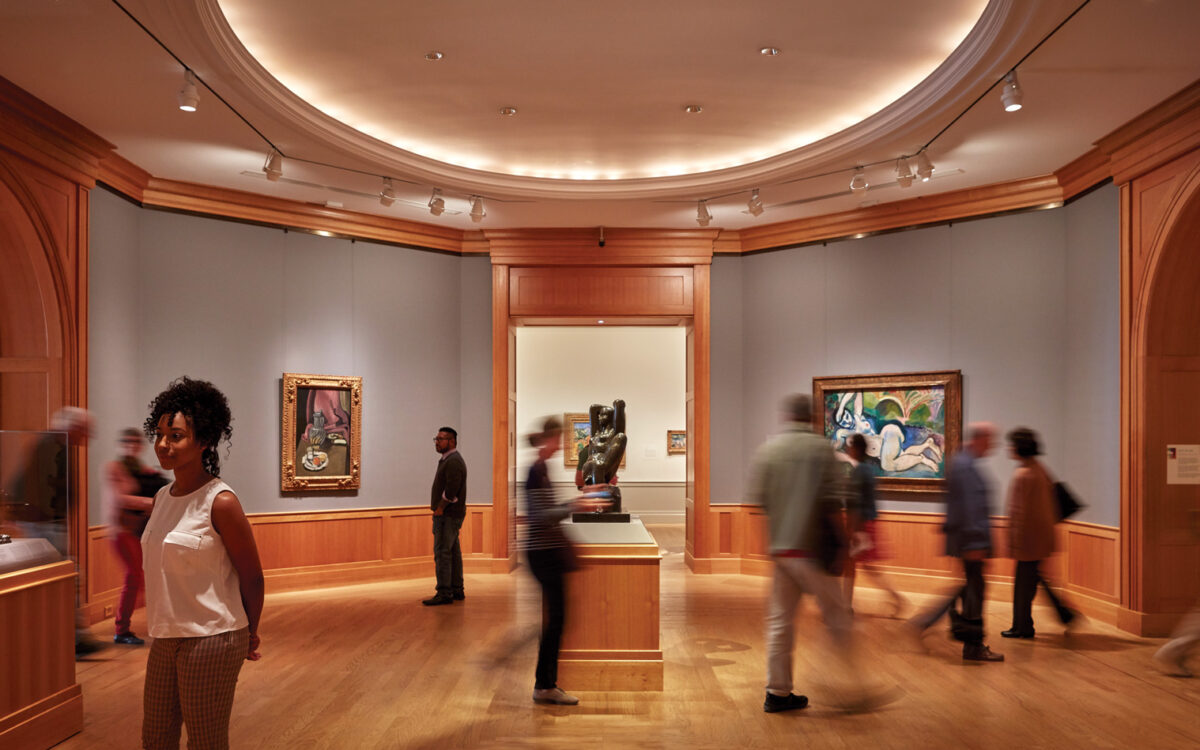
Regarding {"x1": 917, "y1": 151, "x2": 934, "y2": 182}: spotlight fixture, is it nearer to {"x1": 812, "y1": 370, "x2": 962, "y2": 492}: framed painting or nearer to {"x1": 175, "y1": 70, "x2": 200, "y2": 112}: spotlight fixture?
{"x1": 812, "y1": 370, "x2": 962, "y2": 492}: framed painting

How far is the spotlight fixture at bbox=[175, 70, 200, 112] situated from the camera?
5988 mm

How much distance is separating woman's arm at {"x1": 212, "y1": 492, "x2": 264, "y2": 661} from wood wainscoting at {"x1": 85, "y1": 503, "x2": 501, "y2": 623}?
672 centimetres

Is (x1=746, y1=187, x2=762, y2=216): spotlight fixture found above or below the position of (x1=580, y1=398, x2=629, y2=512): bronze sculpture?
above

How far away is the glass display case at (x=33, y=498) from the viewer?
14.5 feet

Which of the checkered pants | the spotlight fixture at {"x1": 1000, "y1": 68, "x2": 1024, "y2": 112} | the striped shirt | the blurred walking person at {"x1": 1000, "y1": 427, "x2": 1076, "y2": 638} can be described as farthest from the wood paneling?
the checkered pants

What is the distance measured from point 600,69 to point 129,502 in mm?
4788

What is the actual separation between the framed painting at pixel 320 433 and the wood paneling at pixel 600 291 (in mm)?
2315

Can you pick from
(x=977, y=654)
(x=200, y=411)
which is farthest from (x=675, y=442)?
(x=200, y=411)

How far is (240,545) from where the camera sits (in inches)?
113

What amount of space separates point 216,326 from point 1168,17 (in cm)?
847

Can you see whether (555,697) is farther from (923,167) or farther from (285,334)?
(285,334)

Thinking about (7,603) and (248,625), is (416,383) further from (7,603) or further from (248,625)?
(248,625)

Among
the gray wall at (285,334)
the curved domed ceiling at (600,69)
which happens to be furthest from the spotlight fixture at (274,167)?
the gray wall at (285,334)

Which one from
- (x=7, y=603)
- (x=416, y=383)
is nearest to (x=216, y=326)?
(x=416, y=383)
